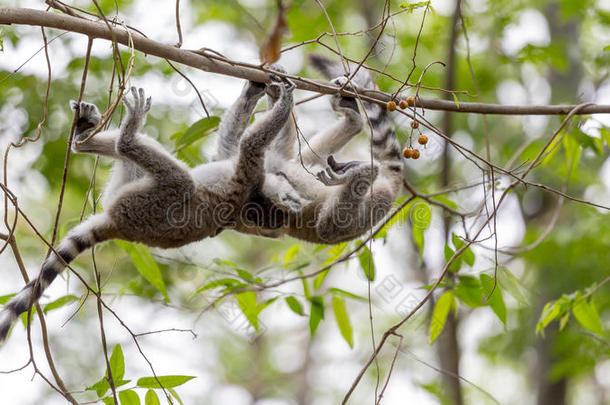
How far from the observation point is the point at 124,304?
12781 millimetres

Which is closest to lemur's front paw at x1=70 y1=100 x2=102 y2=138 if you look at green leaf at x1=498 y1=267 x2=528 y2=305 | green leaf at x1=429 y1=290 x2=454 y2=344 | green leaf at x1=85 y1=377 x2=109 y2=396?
green leaf at x1=85 y1=377 x2=109 y2=396

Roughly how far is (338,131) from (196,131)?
4.18 ft

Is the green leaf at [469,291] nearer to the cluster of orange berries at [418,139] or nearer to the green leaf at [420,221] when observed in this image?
the green leaf at [420,221]

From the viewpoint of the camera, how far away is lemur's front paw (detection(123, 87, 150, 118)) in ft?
14.9

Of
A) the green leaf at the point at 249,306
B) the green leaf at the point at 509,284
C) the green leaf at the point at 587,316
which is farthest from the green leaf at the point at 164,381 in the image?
the green leaf at the point at 587,316

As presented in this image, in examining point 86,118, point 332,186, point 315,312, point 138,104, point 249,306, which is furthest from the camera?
point 332,186

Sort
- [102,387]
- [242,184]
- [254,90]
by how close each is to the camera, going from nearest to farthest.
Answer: [102,387] → [242,184] → [254,90]

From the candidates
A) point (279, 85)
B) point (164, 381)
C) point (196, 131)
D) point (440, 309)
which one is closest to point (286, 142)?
point (196, 131)

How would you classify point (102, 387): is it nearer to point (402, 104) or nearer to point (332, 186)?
point (402, 104)

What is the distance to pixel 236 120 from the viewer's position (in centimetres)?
549

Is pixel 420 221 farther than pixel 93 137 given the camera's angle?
Yes

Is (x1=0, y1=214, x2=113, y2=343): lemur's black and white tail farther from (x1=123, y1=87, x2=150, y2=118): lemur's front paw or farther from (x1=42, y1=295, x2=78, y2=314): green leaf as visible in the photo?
(x1=123, y1=87, x2=150, y2=118): lemur's front paw

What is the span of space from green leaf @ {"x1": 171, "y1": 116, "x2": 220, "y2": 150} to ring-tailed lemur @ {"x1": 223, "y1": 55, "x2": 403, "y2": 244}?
59cm

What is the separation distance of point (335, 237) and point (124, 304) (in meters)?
8.29
